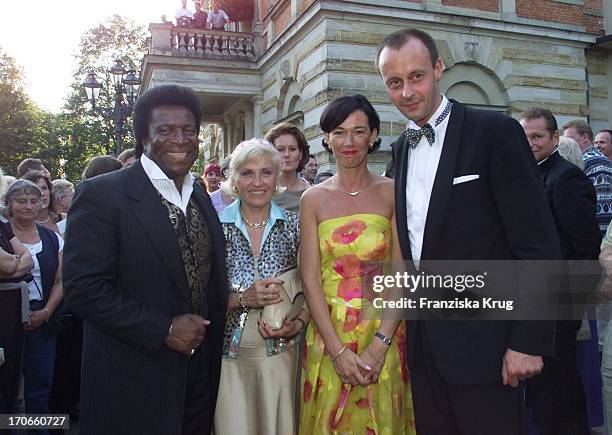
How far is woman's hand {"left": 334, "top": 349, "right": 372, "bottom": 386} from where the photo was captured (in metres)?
2.96

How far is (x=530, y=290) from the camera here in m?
2.29

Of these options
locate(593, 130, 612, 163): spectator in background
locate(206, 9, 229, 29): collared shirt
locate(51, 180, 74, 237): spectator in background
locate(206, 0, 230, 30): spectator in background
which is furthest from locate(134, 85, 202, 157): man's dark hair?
locate(206, 9, 229, 29): collared shirt

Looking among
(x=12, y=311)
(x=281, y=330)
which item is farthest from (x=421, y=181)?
(x=12, y=311)

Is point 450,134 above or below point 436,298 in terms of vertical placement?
above

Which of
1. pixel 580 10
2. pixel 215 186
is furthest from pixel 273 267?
pixel 580 10

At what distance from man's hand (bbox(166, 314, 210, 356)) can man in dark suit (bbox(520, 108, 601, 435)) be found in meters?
2.63

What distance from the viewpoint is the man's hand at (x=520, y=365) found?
2.26 meters

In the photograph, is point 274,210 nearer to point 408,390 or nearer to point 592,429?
point 408,390

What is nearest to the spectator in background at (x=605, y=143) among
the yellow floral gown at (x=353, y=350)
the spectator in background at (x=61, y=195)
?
the yellow floral gown at (x=353, y=350)

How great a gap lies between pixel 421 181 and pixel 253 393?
1.58 meters

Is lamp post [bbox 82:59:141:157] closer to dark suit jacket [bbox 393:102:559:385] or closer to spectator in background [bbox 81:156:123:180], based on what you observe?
spectator in background [bbox 81:156:123:180]

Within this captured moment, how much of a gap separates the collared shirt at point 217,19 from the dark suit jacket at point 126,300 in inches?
564

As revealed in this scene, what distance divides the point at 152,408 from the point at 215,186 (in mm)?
5925

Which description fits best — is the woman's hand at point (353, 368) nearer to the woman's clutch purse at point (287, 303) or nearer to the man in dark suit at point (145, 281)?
the woman's clutch purse at point (287, 303)
